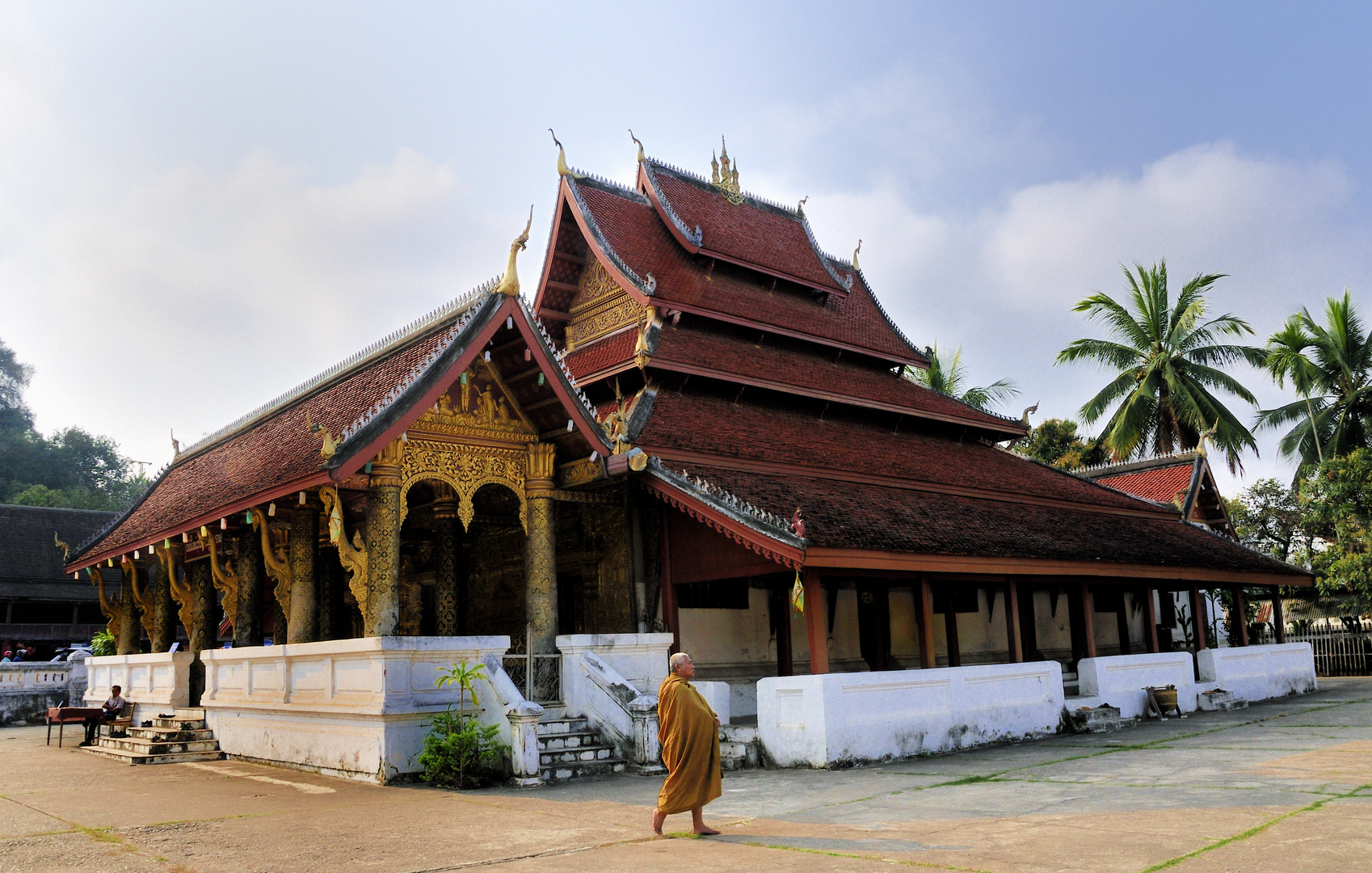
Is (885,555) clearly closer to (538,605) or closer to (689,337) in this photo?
(538,605)

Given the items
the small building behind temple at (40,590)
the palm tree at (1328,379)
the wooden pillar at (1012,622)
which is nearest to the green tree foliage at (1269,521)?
the palm tree at (1328,379)

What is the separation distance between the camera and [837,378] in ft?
59.8

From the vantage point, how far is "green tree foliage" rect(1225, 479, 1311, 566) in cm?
3005

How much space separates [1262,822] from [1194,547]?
44.2 feet

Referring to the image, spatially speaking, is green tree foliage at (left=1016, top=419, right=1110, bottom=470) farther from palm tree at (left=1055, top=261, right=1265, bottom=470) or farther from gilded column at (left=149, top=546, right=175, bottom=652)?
gilded column at (left=149, top=546, right=175, bottom=652)

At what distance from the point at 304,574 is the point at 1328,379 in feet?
95.0

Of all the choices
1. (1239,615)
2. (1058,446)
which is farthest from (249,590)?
(1058,446)

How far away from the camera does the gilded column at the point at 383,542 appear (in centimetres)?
1078

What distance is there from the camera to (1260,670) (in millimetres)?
17453

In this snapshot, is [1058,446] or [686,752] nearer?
[686,752]

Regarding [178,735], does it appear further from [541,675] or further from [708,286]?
[708,286]

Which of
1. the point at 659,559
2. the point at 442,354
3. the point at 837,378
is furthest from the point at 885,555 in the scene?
the point at 837,378

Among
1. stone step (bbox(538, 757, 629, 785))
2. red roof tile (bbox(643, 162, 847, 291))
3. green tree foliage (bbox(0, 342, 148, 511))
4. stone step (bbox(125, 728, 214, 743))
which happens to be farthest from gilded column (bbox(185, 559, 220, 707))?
green tree foliage (bbox(0, 342, 148, 511))

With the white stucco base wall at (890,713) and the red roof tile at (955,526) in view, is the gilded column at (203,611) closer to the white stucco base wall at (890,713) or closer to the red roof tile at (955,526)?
the red roof tile at (955,526)
